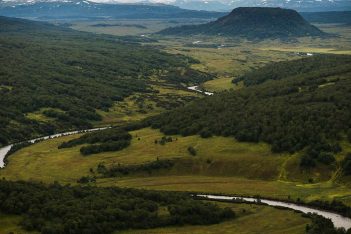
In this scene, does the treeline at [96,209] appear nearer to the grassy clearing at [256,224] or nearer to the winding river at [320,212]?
the grassy clearing at [256,224]

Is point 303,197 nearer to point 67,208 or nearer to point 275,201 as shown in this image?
point 275,201

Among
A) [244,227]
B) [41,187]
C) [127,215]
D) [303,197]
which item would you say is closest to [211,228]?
[244,227]

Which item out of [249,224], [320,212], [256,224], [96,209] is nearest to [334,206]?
[320,212]

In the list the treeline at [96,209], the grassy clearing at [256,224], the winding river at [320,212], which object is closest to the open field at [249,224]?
the grassy clearing at [256,224]

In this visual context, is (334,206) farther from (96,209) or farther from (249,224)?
(96,209)

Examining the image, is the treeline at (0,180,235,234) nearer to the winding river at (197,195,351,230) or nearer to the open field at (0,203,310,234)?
the open field at (0,203,310,234)

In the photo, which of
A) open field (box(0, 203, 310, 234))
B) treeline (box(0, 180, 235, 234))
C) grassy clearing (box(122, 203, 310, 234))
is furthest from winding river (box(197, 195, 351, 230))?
treeline (box(0, 180, 235, 234))

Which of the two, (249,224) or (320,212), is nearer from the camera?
(249,224)
